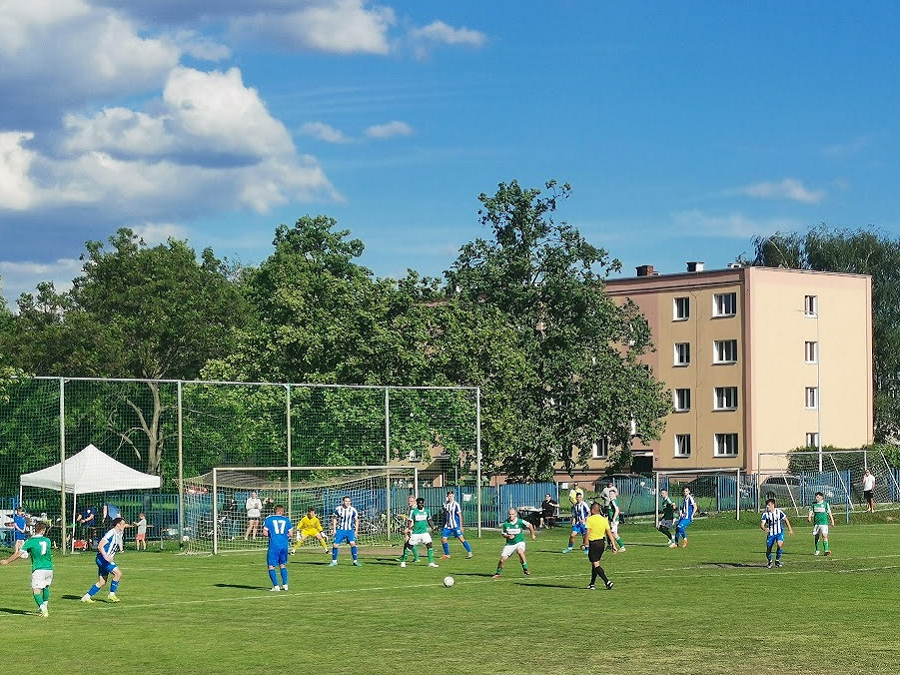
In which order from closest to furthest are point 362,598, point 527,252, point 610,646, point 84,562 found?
point 610,646
point 362,598
point 84,562
point 527,252

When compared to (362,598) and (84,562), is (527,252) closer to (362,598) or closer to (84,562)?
(84,562)

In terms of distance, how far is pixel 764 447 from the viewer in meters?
87.4

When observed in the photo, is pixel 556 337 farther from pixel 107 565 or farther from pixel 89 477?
pixel 107 565

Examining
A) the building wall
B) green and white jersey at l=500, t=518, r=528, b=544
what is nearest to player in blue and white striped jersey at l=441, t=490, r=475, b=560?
green and white jersey at l=500, t=518, r=528, b=544

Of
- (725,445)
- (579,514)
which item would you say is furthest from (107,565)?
(725,445)

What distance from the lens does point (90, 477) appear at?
46.8 meters

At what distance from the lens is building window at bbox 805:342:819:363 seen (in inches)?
3585

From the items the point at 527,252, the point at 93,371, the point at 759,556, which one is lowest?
the point at 759,556

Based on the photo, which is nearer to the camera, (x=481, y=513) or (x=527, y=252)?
(x=481, y=513)

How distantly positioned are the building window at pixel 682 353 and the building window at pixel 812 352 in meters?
8.04

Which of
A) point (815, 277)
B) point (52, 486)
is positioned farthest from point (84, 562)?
point (815, 277)

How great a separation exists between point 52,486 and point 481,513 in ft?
57.0

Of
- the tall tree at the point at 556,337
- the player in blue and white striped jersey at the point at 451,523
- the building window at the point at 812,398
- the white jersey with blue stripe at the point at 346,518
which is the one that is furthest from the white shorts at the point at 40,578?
the building window at the point at 812,398

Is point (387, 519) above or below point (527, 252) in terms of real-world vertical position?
below
